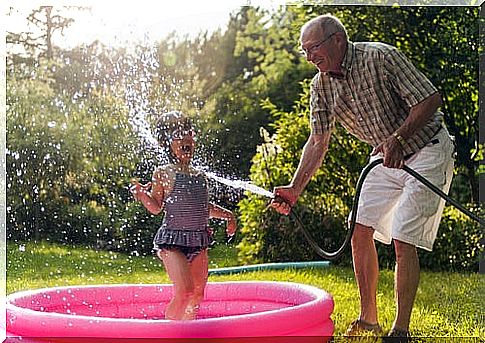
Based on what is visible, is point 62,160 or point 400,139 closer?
point 400,139

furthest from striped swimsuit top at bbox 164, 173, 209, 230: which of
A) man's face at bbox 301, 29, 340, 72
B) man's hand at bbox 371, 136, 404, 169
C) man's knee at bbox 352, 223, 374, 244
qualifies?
man's hand at bbox 371, 136, 404, 169

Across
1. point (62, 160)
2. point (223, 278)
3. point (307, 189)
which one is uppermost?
point (62, 160)

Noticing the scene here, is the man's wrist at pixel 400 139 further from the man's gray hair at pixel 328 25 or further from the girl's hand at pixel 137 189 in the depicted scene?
the girl's hand at pixel 137 189

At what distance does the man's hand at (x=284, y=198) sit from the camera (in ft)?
15.1

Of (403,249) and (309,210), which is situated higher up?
(309,210)

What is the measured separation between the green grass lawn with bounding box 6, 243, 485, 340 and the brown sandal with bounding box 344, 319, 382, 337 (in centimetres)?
9

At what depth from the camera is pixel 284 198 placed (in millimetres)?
4648

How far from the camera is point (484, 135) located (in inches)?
187

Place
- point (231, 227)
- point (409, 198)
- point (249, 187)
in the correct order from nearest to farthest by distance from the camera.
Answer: point (409, 198), point (231, 227), point (249, 187)

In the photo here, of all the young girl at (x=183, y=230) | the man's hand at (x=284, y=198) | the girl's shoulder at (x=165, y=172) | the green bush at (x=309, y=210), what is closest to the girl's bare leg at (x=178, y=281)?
the young girl at (x=183, y=230)

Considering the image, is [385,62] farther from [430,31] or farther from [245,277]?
[245,277]

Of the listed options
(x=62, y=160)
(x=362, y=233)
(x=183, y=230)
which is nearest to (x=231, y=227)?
(x=183, y=230)

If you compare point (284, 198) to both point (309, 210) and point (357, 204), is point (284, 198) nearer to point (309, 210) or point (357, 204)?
point (309, 210)

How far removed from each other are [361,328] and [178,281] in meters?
0.89
